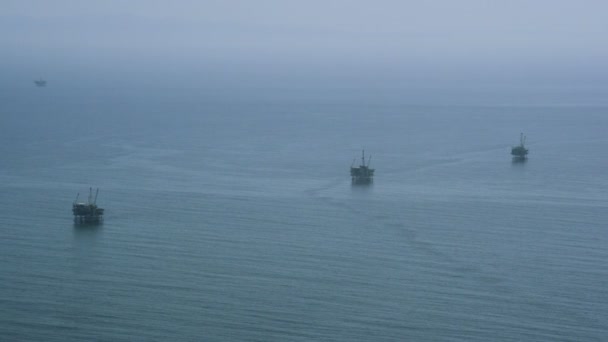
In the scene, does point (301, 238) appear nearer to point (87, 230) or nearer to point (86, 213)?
point (87, 230)

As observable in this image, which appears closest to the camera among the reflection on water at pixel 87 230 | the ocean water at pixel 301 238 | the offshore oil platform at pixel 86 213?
the ocean water at pixel 301 238

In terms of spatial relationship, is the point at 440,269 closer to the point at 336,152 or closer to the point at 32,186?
the point at 32,186

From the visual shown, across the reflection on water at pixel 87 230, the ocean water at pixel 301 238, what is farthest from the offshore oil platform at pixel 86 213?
the ocean water at pixel 301 238

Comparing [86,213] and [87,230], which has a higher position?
[86,213]

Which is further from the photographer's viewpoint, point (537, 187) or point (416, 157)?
point (416, 157)

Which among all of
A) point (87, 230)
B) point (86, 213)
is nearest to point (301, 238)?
point (87, 230)

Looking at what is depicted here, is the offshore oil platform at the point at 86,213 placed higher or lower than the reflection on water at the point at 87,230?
higher

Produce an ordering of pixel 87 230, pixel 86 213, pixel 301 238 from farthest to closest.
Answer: pixel 86 213
pixel 87 230
pixel 301 238

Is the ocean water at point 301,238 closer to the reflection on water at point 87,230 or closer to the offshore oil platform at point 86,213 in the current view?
the reflection on water at point 87,230

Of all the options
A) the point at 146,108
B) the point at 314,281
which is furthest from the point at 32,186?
the point at 146,108
